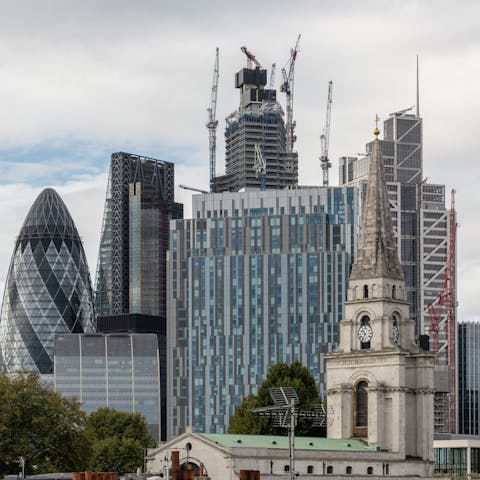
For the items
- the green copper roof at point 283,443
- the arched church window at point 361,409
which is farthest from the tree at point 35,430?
the arched church window at point 361,409

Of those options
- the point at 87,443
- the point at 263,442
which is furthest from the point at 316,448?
the point at 87,443

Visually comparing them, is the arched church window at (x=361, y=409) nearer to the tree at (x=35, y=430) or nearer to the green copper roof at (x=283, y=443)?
the green copper roof at (x=283, y=443)

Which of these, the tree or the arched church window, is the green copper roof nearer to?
the arched church window

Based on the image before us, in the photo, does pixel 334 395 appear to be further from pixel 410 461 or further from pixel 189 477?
pixel 189 477

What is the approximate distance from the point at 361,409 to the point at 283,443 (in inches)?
636

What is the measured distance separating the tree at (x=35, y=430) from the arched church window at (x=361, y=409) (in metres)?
33.4

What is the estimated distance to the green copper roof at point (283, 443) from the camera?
7190 inches

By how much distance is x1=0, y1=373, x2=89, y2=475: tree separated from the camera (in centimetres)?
18950

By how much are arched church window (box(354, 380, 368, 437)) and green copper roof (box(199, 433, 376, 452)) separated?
2974mm

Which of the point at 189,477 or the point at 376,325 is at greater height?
the point at 376,325

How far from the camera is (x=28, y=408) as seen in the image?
7534 inches

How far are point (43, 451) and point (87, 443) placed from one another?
8.08 m

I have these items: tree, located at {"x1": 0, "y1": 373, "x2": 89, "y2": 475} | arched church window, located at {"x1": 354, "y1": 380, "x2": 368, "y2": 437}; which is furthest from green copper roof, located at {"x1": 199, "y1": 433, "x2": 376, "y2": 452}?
tree, located at {"x1": 0, "y1": 373, "x2": 89, "y2": 475}

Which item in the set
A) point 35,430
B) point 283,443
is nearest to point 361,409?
point 283,443
